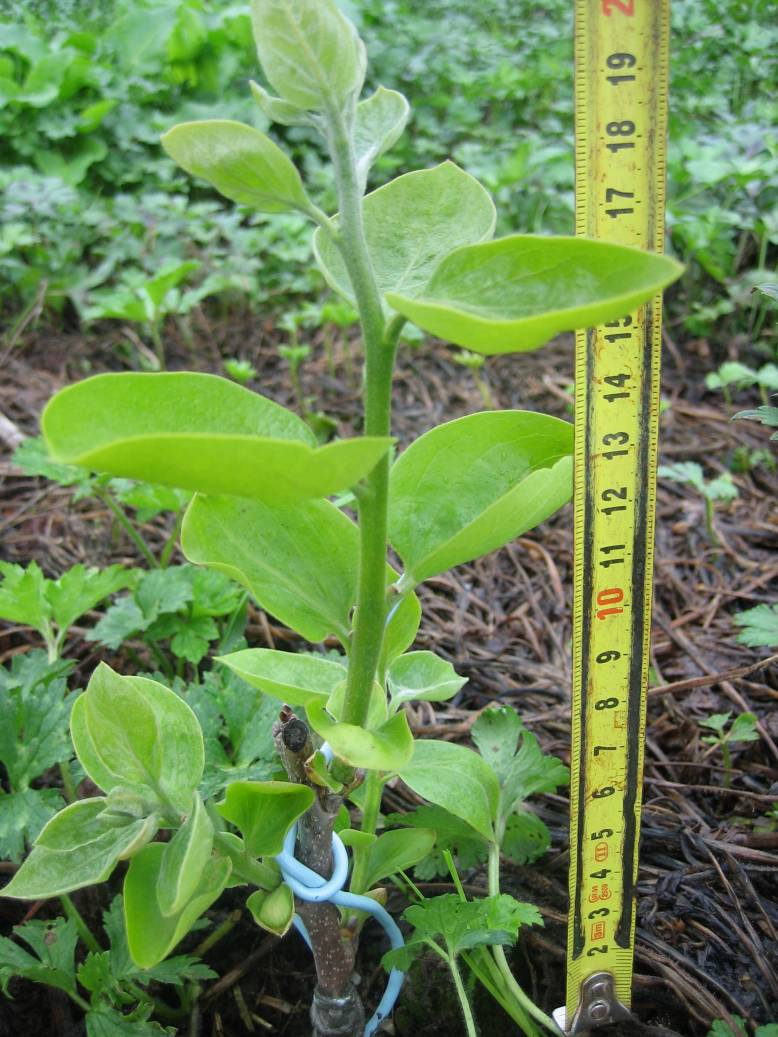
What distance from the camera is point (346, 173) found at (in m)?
0.72

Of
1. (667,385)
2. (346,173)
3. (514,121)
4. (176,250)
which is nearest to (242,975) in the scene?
(346,173)

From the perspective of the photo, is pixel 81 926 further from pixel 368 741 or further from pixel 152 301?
pixel 152 301

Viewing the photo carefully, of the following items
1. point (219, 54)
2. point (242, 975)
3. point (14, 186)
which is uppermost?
point (219, 54)

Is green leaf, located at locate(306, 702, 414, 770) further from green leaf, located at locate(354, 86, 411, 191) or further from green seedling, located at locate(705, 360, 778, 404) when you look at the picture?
green seedling, located at locate(705, 360, 778, 404)

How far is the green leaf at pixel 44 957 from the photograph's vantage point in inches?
42.1

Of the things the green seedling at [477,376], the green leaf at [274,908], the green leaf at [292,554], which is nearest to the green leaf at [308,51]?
the green leaf at [292,554]

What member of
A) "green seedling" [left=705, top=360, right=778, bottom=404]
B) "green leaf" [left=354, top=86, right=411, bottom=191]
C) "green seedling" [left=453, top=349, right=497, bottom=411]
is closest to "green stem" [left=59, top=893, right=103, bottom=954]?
"green leaf" [left=354, top=86, right=411, bottom=191]

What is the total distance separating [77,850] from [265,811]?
186 millimetres

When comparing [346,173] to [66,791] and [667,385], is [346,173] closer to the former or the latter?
[66,791]

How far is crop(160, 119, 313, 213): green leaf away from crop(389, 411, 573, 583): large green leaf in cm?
27

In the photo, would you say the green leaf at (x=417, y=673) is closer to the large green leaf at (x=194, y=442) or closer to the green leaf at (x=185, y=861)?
the green leaf at (x=185, y=861)

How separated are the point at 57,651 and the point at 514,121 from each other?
12.0 feet

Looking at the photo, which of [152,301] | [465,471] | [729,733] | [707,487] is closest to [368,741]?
[465,471]

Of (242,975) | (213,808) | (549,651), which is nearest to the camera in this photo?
(213,808)
